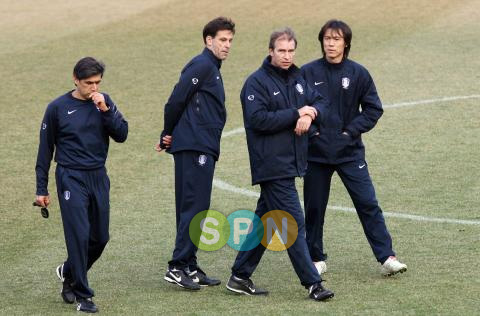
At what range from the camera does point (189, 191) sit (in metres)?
9.74

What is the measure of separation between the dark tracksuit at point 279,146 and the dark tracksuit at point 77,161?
102cm

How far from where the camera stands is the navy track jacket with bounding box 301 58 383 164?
10023 millimetres

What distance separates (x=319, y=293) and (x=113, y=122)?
6.59ft

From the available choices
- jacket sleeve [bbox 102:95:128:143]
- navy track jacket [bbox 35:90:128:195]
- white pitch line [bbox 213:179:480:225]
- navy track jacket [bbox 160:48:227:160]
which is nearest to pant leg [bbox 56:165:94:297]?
navy track jacket [bbox 35:90:128:195]

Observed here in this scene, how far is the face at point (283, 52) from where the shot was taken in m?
9.20

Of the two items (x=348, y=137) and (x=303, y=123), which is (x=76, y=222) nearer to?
(x=303, y=123)

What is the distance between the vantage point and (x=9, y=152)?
15.4 metres

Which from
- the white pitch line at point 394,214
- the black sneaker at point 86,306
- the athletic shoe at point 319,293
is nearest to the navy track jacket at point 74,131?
the black sneaker at point 86,306

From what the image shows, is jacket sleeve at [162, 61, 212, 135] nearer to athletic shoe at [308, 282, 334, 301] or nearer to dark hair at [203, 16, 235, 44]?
dark hair at [203, 16, 235, 44]

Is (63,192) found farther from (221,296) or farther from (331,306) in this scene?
(331,306)

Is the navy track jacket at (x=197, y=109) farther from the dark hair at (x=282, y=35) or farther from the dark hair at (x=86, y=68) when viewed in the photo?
the dark hair at (x=86, y=68)

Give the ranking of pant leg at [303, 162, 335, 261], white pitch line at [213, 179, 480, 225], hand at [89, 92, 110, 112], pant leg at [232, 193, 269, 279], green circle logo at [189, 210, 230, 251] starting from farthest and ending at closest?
white pitch line at [213, 179, 480, 225]
pant leg at [303, 162, 335, 261]
green circle logo at [189, 210, 230, 251]
pant leg at [232, 193, 269, 279]
hand at [89, 92, 110, 112]

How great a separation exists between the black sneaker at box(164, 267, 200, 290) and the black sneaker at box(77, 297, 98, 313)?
2.71ft

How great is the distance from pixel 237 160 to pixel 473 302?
6169 mm
